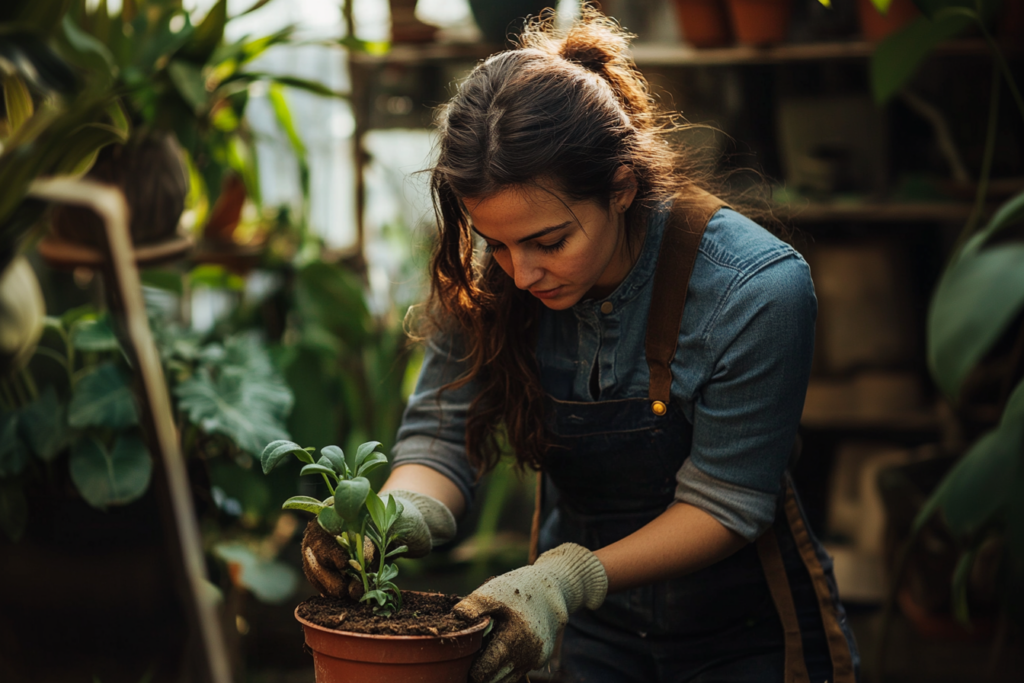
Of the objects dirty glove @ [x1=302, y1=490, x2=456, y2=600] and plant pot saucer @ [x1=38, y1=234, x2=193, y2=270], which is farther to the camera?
plant pot saucer @ [x1=38, y1=234, x2=193, y2=270]

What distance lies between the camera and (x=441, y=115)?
113 centimetres

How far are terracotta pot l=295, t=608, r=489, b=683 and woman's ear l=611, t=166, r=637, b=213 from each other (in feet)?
1.68

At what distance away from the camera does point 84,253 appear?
6.04ft

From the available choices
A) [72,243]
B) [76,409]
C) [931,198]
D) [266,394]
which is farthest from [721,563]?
[931,198]

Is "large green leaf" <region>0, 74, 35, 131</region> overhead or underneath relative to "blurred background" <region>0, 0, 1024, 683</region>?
overhead

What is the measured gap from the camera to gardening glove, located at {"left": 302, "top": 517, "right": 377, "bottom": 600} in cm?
95

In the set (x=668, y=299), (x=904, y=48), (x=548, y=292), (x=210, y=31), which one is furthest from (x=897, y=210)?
(x=210, y=31)

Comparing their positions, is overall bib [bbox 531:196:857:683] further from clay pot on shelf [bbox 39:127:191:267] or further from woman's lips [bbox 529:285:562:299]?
clay pot on shelf [bbox 39:127:191:267]

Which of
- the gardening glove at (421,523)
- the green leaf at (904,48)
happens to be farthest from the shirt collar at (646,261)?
the green leaf at (904,48)

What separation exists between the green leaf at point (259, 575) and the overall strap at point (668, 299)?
114 centimetres

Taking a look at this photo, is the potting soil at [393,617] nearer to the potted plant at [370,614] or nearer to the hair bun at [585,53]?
the potted plant at [370,614]

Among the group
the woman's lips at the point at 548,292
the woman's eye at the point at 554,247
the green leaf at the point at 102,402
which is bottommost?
the green leaf at the point at 102,402

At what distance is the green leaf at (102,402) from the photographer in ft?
5.20

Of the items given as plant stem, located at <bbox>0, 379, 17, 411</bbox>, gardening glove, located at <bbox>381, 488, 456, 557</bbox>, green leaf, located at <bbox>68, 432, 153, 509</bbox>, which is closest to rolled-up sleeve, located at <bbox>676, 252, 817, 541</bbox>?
gardening glove, located at <bbox>381, 488, 456, 557</bbox>
